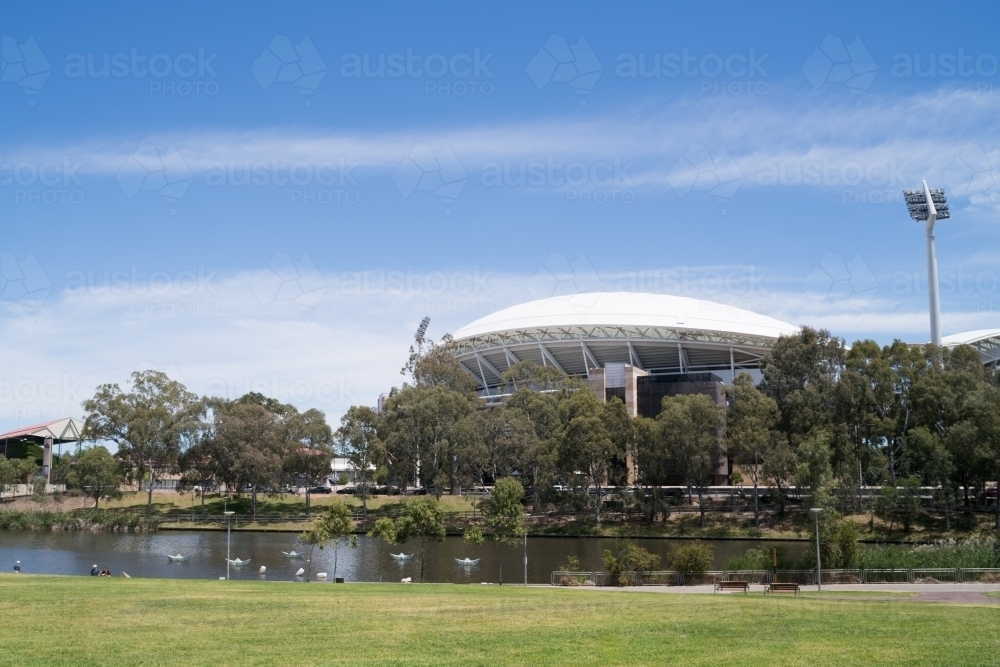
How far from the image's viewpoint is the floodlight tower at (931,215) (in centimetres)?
9231

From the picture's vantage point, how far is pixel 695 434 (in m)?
63.7

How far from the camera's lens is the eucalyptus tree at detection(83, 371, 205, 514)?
78.2 metres

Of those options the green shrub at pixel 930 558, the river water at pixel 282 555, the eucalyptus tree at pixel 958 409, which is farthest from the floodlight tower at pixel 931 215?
the green shrub at pixel 930 558

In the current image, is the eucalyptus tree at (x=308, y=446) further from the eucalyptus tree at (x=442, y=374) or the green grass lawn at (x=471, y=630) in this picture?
the green grass lawn at (x=471, y=630)

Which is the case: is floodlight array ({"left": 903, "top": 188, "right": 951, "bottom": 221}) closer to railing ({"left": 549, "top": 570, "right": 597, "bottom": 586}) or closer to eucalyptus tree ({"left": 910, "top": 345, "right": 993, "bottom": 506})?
eucalyptus tree ({"left": 910, "top": 345, "right": 993, "bottom": 506})

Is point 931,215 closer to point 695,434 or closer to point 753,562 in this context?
point 695,434

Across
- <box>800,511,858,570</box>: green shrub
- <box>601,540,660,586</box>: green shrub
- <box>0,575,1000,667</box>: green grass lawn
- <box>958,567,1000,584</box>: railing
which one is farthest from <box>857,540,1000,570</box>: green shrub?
<box>0,575,1000,667</box>: green grass lawn

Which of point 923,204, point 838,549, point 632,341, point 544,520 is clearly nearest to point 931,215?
point 923,204

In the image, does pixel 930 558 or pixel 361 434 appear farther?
pixel 361 434

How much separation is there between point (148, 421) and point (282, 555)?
3282 centimetres

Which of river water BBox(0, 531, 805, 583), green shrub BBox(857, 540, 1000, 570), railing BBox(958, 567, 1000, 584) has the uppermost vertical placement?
green shrub BBox(857, 540, 1000, 570)

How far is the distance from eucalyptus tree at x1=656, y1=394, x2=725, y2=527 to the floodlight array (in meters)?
42.6

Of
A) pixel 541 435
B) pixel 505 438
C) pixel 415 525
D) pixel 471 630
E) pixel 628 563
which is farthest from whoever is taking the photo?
pixel 541 435

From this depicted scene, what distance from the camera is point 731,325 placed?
292 feet
